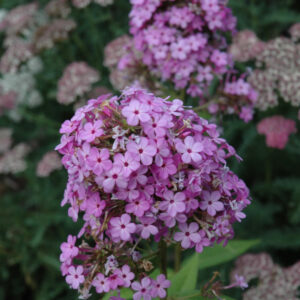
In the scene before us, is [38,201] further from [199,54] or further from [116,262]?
[116,262]

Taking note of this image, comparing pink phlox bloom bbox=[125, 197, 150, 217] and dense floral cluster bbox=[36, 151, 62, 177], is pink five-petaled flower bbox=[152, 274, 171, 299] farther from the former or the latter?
dense floral cluster bbox=[36, 151, 62, 177]

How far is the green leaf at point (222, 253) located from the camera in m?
2.95

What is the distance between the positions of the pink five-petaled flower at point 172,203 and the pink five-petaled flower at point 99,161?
9.8 inches

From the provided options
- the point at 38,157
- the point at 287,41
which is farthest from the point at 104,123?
the point at 38,157

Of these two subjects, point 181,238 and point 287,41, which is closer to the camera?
point 181,238

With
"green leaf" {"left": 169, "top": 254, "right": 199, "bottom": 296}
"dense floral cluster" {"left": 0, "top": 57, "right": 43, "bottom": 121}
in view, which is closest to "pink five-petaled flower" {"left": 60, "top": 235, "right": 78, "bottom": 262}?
"green leaf" {"left": 169, "top": 254, "right": 199, "bottom": 296}

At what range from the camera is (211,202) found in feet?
5.84

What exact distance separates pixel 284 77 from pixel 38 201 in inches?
100

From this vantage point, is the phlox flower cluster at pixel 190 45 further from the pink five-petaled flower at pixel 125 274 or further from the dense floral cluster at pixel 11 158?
the dense floral cluster at pixel 11 158

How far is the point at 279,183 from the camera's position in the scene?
3.55m

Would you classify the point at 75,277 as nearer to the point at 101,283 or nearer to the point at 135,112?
the point at 101,283

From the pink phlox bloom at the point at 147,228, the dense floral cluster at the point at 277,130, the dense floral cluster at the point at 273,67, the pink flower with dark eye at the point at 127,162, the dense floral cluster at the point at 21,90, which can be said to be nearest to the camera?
the pink flower with dark eye at the point at 127,162

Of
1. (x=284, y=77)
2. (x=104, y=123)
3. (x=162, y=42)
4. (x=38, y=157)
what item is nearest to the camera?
(x=104, y=123)

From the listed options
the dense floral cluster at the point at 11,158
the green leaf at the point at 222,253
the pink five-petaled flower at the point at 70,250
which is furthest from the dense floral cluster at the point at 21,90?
the pink five-petaled flower at the point at 70,250
